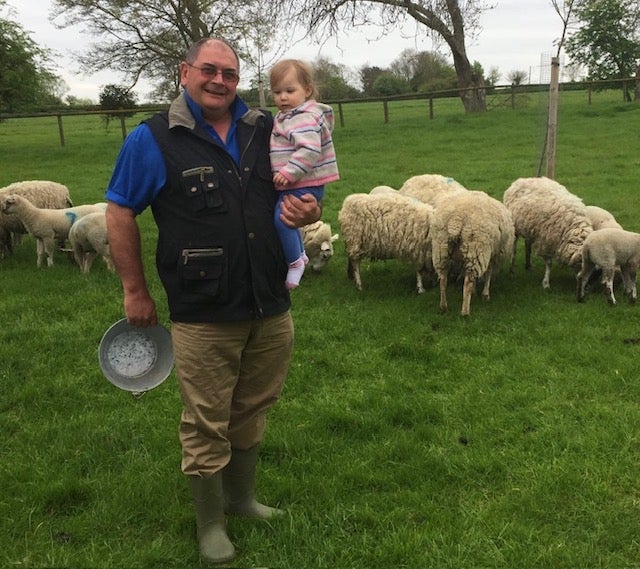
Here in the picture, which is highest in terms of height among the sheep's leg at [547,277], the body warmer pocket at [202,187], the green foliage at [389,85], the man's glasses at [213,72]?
the green foliage at [389,85]

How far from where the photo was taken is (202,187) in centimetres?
264

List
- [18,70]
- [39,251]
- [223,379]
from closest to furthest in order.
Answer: [223,379] → [39,251] → [18,70]

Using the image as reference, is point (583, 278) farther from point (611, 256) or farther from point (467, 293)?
point (467, 293)

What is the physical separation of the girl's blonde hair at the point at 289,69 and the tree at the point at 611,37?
33.5 meters

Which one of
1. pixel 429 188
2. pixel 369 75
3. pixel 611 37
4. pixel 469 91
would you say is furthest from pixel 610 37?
pixel 429 188

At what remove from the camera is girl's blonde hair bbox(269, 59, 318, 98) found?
2.93m

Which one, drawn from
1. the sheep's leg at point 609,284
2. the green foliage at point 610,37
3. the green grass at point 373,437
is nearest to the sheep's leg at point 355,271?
the green grass at point 373,437

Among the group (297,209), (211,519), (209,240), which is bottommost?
(211,519)

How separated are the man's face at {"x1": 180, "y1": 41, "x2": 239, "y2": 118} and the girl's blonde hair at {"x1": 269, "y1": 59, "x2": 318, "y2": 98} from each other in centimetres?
28

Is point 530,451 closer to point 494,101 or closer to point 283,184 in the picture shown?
point 283,184

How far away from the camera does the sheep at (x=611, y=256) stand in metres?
6.52

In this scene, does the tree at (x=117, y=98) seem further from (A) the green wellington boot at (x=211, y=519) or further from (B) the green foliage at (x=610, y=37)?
(A) the green wellington boot at (x=211, y=519)

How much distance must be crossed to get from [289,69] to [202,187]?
29.2 inches

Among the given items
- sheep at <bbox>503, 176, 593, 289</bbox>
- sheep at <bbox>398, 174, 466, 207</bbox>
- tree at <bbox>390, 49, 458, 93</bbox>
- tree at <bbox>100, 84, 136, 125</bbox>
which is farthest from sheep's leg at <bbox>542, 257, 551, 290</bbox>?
tree at <bbox>390, 49, 458, 93</bbox>
